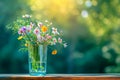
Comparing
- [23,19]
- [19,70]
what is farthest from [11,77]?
[19,70]

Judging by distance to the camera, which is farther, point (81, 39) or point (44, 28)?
point (81, 39)

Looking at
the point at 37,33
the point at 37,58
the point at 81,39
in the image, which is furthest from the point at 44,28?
the point at 81,39

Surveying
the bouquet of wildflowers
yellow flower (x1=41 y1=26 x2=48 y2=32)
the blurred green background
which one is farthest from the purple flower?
the blurred green background

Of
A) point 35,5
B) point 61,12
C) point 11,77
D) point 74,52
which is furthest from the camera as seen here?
point 74,52

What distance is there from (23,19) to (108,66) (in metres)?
5.77

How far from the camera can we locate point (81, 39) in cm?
764

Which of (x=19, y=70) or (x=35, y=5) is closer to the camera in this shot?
(x=35, y=5)

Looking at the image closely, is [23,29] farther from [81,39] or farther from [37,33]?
[81,39]

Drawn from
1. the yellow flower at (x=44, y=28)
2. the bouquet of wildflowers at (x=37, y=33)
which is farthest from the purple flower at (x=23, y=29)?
the yellow flower at (x=44, y=28)

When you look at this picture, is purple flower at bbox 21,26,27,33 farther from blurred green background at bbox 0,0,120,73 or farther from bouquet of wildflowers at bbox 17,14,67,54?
blurred green background at bbox 0,0,120,73

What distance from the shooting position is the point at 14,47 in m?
6.77

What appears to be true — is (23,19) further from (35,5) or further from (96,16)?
(96,16)

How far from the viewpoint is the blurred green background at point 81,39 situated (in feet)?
22.5

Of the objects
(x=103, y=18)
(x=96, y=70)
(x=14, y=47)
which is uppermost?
(x=103, y=18)
